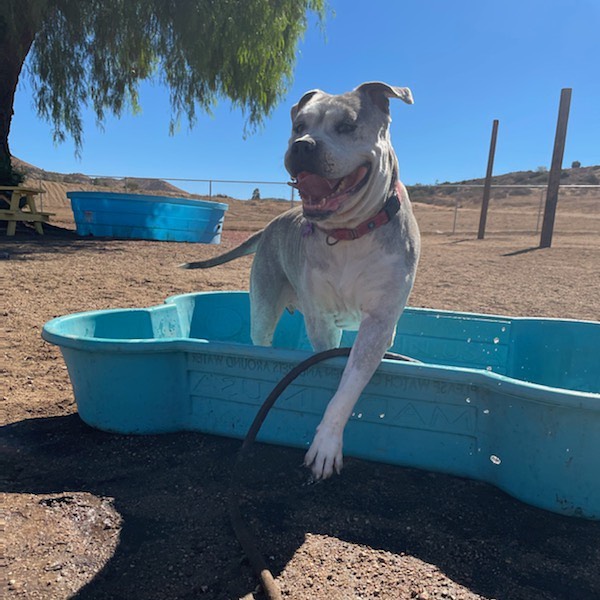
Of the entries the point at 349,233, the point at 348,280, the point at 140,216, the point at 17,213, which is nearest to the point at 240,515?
the point at 348,280

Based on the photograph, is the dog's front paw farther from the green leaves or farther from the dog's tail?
the green leaves

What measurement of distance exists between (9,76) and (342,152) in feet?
34.7

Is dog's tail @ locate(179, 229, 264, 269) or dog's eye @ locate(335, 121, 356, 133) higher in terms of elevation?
dog's eye @ locate(335, 121, 356, 133)

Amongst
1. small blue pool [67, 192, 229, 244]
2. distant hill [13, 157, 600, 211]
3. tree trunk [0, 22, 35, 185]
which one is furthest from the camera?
distant hill [13, 157, 600, 211]

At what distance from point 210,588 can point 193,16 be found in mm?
10304

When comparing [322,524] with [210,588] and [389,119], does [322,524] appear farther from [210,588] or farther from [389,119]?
[389,119]

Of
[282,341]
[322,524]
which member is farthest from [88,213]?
[322,524]

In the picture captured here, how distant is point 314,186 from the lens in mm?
2332

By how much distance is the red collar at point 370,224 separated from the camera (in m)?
2.44

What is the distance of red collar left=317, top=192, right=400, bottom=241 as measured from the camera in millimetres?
2439

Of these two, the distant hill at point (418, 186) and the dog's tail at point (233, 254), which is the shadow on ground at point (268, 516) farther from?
the distant hill at point (418, 186)

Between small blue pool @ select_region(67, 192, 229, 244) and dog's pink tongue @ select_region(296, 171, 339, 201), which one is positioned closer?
dog's pink tongue @ select_region(296, 171, 339, 201)

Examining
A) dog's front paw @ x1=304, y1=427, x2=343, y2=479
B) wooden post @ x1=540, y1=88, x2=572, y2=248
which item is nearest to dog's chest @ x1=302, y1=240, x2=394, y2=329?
dog's front paw @ x1=304, y1=427, x2=343, y2=479

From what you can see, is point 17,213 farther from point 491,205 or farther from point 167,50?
point 491,205
